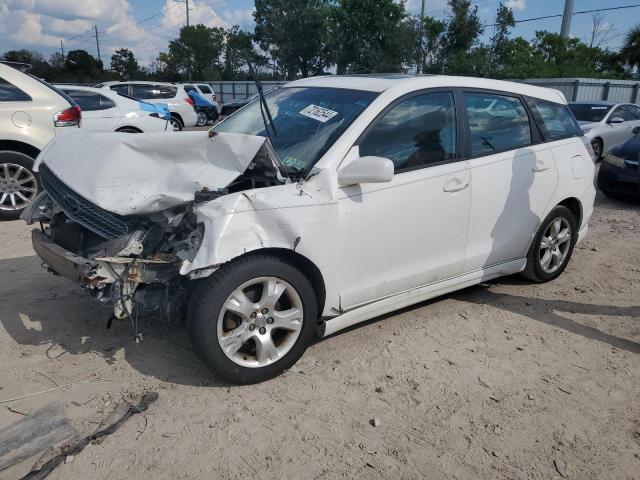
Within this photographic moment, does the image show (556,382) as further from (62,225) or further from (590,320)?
(62,225)

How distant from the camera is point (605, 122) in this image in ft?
42.3

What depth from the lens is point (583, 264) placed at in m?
5.50

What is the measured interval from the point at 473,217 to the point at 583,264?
228cm

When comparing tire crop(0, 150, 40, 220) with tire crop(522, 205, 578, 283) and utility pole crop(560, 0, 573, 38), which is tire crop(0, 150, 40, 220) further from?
utility pole crop(560, 0, 573, 38)

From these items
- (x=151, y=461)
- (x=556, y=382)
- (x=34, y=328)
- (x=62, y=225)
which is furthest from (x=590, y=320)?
(x=34, y=328)

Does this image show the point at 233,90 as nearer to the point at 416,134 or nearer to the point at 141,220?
the point at 416,134

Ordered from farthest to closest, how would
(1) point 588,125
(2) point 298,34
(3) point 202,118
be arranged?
1. (2) point 298,34
2. (3) point 202,118
3. (1) point 588,125

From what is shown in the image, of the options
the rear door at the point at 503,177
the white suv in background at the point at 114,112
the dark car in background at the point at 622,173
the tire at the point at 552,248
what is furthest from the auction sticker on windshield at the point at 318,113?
the dark car in background at the point at 622,173

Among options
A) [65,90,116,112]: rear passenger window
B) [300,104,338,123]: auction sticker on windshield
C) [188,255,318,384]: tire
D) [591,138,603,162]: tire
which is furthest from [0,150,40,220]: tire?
[591,138,603,162]: tire

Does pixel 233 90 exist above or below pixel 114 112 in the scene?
below

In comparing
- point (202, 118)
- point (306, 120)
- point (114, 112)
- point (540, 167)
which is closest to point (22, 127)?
point (114, 112)

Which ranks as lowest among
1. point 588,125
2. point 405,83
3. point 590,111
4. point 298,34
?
point 588,125

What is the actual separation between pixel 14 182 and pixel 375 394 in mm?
5617

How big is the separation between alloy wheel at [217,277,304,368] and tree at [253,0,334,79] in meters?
38.5
